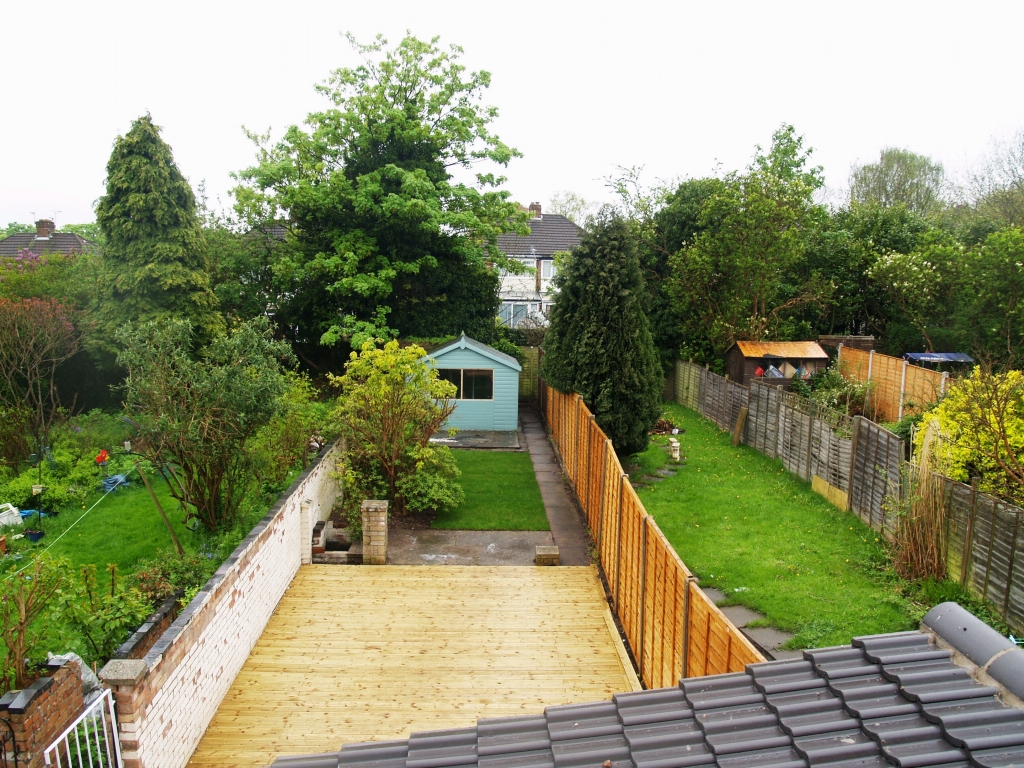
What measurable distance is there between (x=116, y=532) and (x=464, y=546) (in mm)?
5868

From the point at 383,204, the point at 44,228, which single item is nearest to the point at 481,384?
the point at 383,204

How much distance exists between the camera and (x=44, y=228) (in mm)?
37531

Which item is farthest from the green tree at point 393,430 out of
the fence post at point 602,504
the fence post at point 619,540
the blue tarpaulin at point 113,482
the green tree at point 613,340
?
the blue tarpaulin at point 113,482

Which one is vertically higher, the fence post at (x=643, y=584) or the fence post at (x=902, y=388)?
the fence post at (x=902, y=388)

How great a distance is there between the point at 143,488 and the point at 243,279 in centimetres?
1249

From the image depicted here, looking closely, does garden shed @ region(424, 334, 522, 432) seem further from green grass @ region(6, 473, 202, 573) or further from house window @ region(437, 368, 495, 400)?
green grass @ region(6, 473, 202, 573)

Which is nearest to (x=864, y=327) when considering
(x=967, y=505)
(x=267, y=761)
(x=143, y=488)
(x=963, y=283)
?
(x=963, y=283)

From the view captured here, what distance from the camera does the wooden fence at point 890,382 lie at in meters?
17.3

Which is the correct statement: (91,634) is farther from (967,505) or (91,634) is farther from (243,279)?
(243,279)

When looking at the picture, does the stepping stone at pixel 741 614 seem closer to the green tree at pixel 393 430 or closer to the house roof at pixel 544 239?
the green tree at pixel 393 430

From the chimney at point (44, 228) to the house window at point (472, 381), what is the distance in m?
28.3

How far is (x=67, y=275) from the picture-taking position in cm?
2141

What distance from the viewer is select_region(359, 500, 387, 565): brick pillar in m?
11.0

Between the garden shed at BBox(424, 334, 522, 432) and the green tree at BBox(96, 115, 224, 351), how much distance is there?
6605mm
